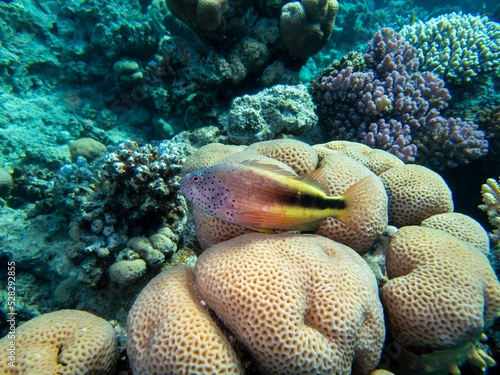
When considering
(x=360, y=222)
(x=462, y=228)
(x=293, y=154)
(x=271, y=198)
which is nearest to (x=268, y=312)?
(x=271, y=198)

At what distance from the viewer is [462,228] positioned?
2945mm

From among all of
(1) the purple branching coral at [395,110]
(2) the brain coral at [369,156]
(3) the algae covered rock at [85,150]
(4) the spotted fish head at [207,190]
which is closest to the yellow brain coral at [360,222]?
(2) the brain coral at [369,156]

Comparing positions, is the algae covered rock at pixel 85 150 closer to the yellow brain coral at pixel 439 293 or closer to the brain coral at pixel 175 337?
the brain coral at pixel 175 337

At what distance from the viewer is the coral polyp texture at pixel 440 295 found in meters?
2.04

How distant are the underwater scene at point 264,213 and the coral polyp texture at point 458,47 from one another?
0.21ft

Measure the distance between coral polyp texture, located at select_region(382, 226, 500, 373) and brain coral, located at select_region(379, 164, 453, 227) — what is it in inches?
26.4

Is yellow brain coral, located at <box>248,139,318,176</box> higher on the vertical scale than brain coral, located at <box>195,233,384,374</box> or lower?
higher

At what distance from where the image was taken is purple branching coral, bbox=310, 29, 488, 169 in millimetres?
5328

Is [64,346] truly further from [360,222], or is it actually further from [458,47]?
[458,47]

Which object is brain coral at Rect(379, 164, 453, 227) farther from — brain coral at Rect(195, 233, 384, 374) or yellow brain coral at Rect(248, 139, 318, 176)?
brain coral at Rect(195, 233, 384, 374)

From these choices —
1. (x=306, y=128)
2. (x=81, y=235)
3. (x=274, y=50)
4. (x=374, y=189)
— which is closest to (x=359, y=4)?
(x=274, y=50)

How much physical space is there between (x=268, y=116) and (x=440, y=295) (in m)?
4.03

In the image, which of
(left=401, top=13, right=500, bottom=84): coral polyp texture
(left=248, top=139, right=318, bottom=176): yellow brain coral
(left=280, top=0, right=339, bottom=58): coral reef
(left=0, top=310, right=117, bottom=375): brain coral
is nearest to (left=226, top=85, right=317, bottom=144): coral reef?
(left=248, top=139, right=318, bottom=176): yellow brain coral

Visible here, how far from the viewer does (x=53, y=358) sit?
211cm
